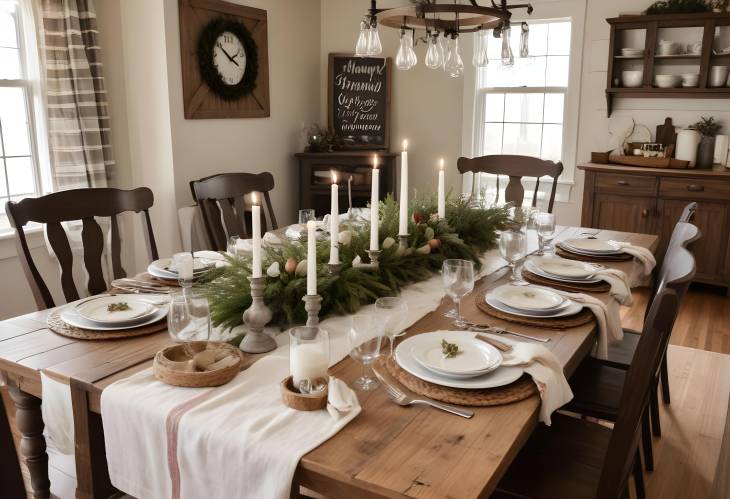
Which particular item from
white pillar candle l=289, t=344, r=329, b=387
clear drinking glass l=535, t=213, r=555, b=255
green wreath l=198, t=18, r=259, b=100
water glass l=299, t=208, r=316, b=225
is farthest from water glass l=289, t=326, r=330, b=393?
green wreath l=198, t=18, r=259, b=100

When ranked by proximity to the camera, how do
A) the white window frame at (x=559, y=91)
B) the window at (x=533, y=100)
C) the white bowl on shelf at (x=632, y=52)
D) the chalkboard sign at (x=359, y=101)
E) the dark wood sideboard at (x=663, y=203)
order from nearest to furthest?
the dark wood sideboard at (x=663, y=203) → the white bowl on shelf at (x=632, y=52) → the white window frame at (x=559, y=91) → the window at (x=533, y=100) → the chalkboard sign at (x=359, y=101)

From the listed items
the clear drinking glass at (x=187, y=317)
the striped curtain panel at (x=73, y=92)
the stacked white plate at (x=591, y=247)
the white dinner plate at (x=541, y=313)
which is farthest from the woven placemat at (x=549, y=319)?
the striped curtain panel at (x=73, y=92)

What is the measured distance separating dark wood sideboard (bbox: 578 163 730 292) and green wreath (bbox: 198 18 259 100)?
2.45m

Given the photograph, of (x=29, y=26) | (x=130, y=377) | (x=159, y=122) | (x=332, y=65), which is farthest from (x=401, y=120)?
(x=130, y=377)

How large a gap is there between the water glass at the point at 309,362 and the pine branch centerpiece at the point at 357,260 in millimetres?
353

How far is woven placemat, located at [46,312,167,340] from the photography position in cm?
165

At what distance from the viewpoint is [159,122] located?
3.92 metres

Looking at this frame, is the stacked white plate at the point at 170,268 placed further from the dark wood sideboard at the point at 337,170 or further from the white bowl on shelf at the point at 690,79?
the white bowl on shelf at the point at 690,79

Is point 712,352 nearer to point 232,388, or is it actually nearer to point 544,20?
point 544,20

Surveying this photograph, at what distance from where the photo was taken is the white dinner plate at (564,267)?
6.99 ft

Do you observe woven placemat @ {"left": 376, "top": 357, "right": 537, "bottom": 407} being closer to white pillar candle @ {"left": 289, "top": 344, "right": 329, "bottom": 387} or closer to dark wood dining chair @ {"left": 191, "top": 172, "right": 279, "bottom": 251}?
white pillar candle @ {"left": 289, "top": 344, "right": 329, "bottom": 387}

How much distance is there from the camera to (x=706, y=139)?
4.49m

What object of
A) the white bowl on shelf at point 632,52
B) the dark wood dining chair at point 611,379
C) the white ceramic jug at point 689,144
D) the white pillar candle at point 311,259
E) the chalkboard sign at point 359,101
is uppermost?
the white bowl on shelf at point 632,52

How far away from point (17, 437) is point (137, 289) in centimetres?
111
